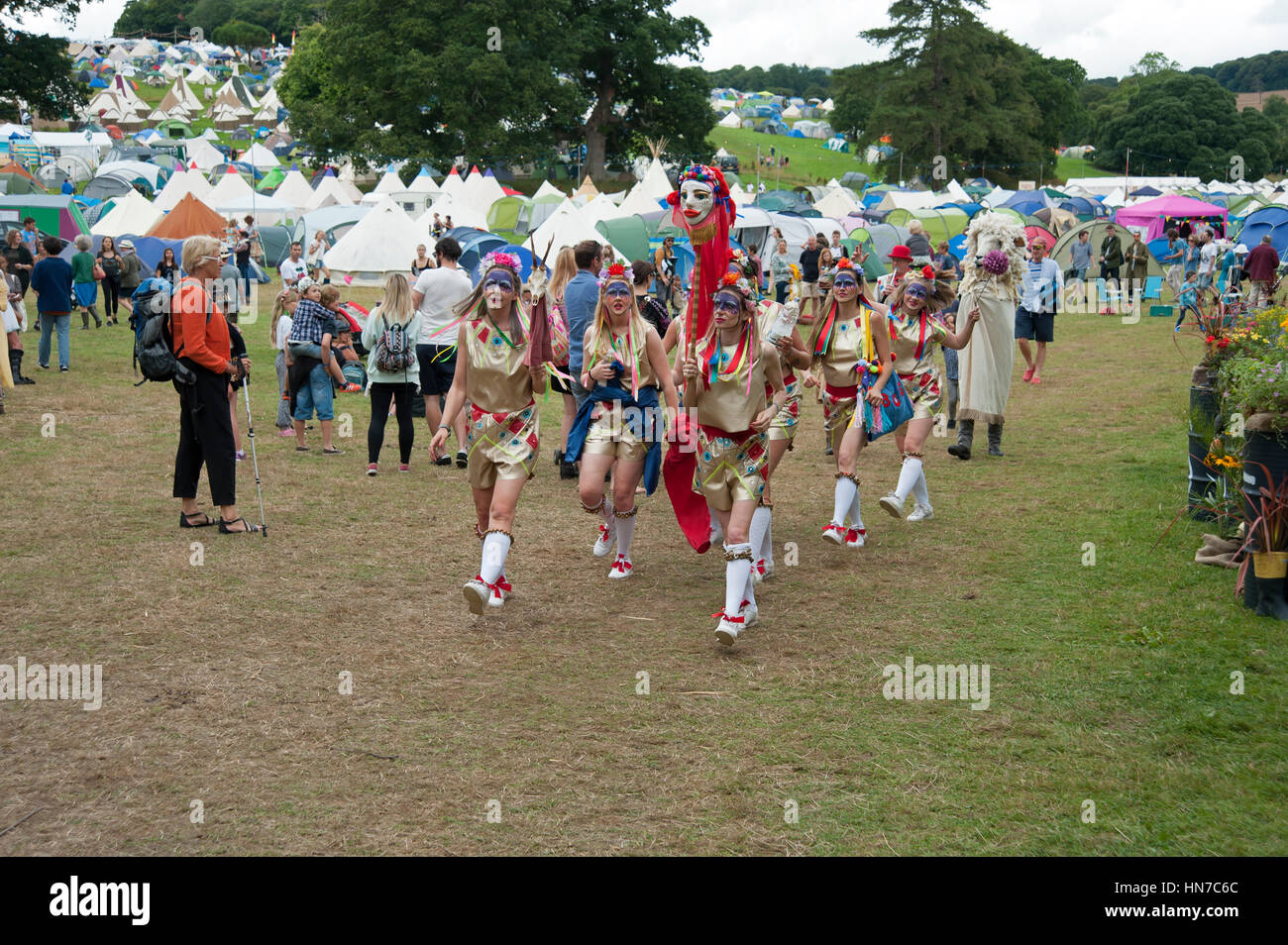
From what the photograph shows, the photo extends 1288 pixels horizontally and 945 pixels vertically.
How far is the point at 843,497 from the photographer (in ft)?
27.3

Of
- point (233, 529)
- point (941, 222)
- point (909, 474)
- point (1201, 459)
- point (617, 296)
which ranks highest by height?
point (941, 222)

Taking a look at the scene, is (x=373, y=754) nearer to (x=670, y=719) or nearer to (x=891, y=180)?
(x=670, y=719)

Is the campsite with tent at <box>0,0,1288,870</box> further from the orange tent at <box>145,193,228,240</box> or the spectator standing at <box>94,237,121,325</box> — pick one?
the orange tent at <box>145,193,228,240</box>

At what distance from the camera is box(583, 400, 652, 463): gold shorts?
23.7ft

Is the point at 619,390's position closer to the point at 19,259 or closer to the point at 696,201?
the point at 696,201

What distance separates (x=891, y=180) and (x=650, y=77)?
16483 millimetres

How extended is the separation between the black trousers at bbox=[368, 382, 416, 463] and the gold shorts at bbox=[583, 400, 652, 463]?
377cm

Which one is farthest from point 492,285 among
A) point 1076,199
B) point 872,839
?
point 1076,199

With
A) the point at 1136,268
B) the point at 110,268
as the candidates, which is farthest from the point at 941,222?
the point at 110,268

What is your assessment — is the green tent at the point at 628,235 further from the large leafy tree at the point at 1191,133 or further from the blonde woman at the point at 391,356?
the large leafy tree at the point at 1191,133

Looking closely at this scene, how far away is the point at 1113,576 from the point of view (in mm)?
7652

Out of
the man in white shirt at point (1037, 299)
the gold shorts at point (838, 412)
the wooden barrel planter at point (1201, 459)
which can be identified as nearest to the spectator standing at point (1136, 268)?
the man in white shirt at point (1037, 299)

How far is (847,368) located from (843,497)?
0.96 m

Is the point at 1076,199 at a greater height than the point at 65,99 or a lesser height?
lesser
